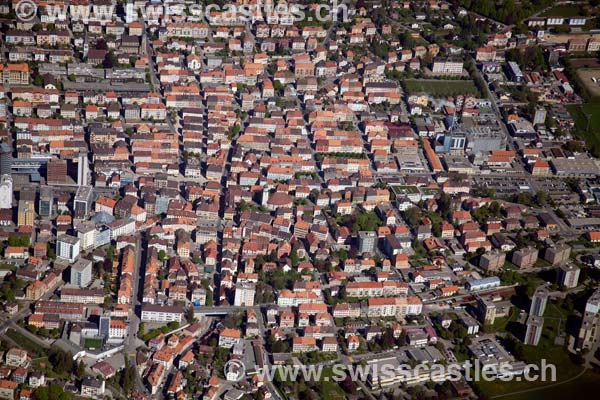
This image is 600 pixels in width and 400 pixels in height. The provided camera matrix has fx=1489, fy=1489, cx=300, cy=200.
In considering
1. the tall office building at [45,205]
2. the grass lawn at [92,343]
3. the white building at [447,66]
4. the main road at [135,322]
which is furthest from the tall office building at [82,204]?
the white building at [447,66]

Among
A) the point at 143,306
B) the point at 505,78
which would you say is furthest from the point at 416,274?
the point at 505,78

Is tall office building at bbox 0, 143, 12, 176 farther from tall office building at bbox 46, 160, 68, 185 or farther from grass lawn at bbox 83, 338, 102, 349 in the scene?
grass lawn at bbox 83, 338, 102, 349

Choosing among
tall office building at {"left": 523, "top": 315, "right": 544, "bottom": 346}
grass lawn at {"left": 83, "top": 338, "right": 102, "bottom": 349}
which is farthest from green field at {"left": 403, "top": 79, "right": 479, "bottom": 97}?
grass lawn at {"left": 83, "top": 338, "right": 102, "bottom": 349}

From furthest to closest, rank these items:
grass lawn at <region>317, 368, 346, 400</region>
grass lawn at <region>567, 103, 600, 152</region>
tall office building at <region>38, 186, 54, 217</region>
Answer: grass lawn at <region>567, 103, 600, 152</region> → tall office building at <region>38, 186, 54, 217</region> → grass lawn at <region>317, 368, 346, 400</region>

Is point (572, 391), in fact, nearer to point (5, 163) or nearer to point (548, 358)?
point (548, 358)

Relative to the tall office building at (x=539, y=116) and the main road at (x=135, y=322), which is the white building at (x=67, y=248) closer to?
the main road at (x=135, y=322)

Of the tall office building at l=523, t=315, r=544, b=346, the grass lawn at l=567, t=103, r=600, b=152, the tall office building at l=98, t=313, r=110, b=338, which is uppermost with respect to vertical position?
the grass lawn at l=567, t=103, r=600, b=152

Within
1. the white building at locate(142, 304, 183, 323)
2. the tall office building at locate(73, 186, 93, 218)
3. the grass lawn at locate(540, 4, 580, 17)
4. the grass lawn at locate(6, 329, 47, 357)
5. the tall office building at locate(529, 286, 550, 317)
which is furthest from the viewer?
the grass lawn at locate(540, 4, 580, 17)

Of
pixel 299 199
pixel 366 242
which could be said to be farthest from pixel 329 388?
pixel 299 199
